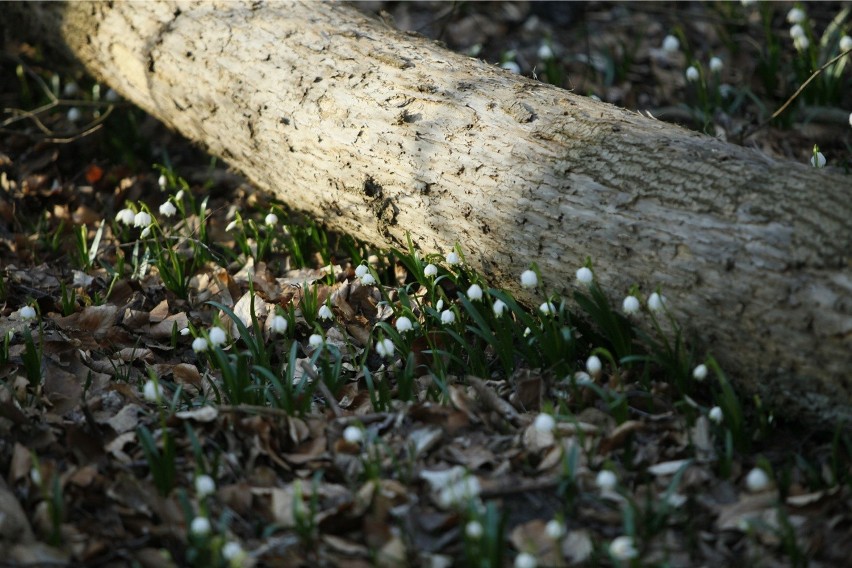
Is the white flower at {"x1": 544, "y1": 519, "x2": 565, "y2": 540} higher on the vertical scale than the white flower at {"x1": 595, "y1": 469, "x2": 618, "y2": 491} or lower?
lower

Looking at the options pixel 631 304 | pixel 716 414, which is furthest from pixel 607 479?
pixel 631 304

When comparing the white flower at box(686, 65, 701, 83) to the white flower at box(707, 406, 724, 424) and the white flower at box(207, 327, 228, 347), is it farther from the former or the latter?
the white flower at box(207, 327, 228, 347)

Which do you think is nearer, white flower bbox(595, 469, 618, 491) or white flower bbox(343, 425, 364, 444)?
white flower bbox(595, 469, 618, 491)

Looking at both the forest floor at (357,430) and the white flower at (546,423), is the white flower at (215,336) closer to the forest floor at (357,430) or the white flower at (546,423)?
the forest floor at (357,430)

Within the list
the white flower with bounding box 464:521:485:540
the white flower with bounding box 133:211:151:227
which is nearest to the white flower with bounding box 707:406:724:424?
the white flower with bounding box 464:521:485:540

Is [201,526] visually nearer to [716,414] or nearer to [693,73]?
[716,414]

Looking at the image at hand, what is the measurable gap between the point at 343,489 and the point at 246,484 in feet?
0.99

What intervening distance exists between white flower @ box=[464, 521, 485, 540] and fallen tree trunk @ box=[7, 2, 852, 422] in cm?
107

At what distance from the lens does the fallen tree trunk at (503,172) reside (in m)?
2.59

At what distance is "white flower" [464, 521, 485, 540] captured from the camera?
2.17 m

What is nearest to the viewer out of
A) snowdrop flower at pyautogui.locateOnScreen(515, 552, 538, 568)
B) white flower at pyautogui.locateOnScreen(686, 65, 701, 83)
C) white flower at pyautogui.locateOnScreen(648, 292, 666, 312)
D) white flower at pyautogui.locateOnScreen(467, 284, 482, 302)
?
snowdrop flower at pyautogui.locateOnScreen(515, 552, 538, 568)

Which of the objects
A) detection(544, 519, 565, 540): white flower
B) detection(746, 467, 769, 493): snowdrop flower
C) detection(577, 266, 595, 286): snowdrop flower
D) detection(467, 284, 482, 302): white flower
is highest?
detection(577, 266, 595, 286): snowdrop flower

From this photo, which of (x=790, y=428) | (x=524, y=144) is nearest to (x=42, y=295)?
(x=524, y=144)

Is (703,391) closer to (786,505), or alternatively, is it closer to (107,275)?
(786,505)
